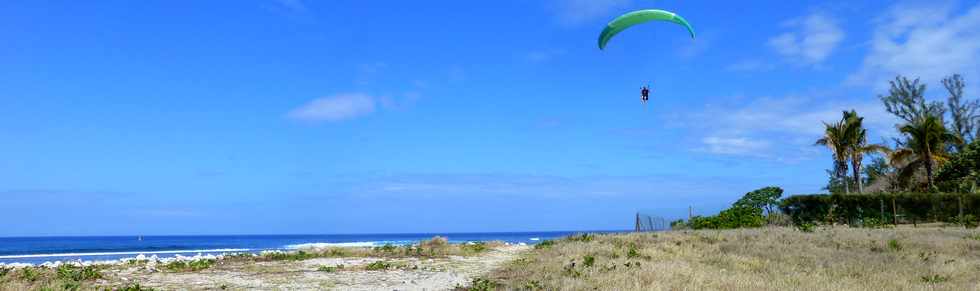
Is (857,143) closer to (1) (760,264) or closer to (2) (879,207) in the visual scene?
(2) (879,207)

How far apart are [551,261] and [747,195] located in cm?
2954

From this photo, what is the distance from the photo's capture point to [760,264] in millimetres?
14844

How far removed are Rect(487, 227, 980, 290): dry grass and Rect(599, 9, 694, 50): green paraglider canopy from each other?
7865mm

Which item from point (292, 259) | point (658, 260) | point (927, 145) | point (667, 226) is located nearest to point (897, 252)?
point (658, 260)

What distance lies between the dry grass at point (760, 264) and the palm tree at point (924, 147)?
24.1 meters

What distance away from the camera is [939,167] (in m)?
46.7

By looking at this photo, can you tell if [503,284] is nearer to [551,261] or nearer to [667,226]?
[551,261]

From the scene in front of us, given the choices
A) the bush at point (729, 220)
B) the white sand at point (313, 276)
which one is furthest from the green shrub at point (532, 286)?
the bush at point (729, 220)

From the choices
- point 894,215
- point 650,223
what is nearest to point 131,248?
point 650,223

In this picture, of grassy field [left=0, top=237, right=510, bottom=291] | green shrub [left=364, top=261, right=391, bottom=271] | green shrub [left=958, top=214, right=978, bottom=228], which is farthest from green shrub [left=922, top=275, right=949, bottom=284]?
green shrub [left=958, top=214, right=978, bottom=228]

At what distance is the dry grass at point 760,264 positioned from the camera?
1174 cm

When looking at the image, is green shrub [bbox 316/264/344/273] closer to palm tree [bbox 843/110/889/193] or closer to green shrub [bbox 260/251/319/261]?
green shrub [bbox 260/251/319/261]

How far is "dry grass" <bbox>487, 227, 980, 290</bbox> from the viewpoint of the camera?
11742 mm

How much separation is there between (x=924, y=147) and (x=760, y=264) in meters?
35.6
